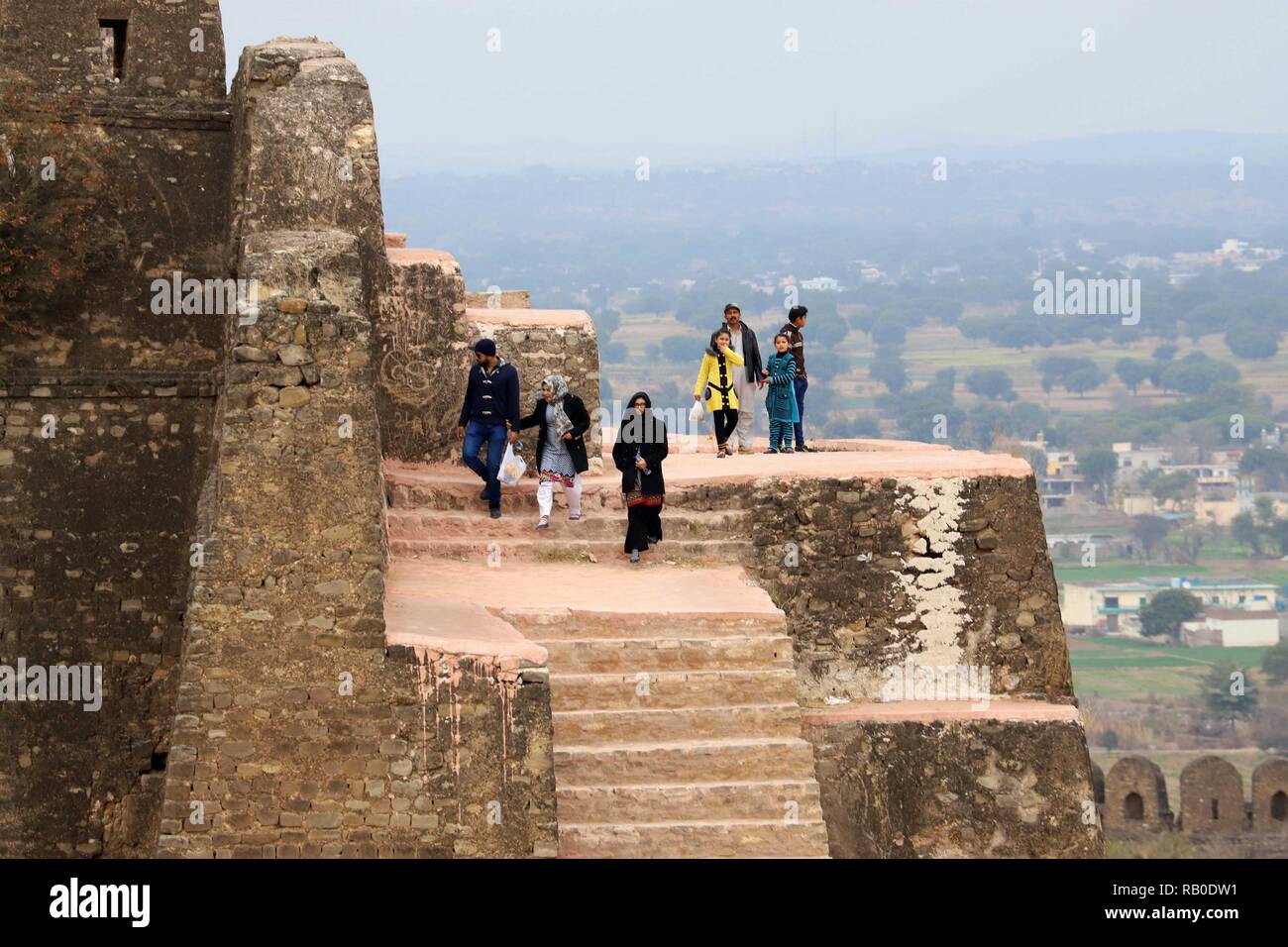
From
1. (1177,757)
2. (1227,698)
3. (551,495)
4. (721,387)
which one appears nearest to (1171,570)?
(1227,698)

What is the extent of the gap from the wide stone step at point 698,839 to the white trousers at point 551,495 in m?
3.58

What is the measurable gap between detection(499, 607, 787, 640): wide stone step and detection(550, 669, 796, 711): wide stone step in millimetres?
339

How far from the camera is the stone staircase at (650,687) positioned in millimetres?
16219

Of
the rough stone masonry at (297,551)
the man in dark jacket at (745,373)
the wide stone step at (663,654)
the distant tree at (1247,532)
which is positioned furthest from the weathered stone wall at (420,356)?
the distant tree at (1247,532)

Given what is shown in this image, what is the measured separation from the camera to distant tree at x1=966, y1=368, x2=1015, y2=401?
137 meters

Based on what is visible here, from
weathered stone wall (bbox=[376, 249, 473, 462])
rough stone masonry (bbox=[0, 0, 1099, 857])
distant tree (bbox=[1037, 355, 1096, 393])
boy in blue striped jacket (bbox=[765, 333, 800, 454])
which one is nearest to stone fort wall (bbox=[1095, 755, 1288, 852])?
boy in blue striped jacket (bbox=[765, 333, 800, 454])

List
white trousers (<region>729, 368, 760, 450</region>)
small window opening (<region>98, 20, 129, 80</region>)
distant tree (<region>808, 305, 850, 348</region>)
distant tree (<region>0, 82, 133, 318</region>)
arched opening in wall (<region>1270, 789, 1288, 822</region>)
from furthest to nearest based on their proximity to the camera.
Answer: distant tree (<region>808, 305, 850, 348</region>), arched opening in wall (<region>1270, 789, 1288, 822</region>), white trousers (<region>729, 368, 760, 450</region>), small window opening (<region>98, 20, 129, 80</region>), distant tree (<region>0, 82, 133, 318</region>)

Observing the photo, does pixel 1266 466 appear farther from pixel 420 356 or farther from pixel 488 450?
pixel 488 450

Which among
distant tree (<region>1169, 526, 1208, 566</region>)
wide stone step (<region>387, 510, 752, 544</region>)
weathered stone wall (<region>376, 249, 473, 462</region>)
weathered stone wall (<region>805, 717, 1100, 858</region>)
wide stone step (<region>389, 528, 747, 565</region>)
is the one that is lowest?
distant tree (<region>1169, 526, 1208, 566</region>)

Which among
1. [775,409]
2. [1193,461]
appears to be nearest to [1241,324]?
[1193,461]

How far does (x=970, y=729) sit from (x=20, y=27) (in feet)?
28.9

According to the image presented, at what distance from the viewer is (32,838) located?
18.0 meters

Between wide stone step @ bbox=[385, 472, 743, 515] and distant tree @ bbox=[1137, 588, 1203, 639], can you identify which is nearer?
wide stone step @ bbox=[385, 472, 743, 515]

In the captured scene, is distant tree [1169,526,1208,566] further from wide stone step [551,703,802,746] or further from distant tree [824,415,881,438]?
wide stone step [551,703,802,746]
